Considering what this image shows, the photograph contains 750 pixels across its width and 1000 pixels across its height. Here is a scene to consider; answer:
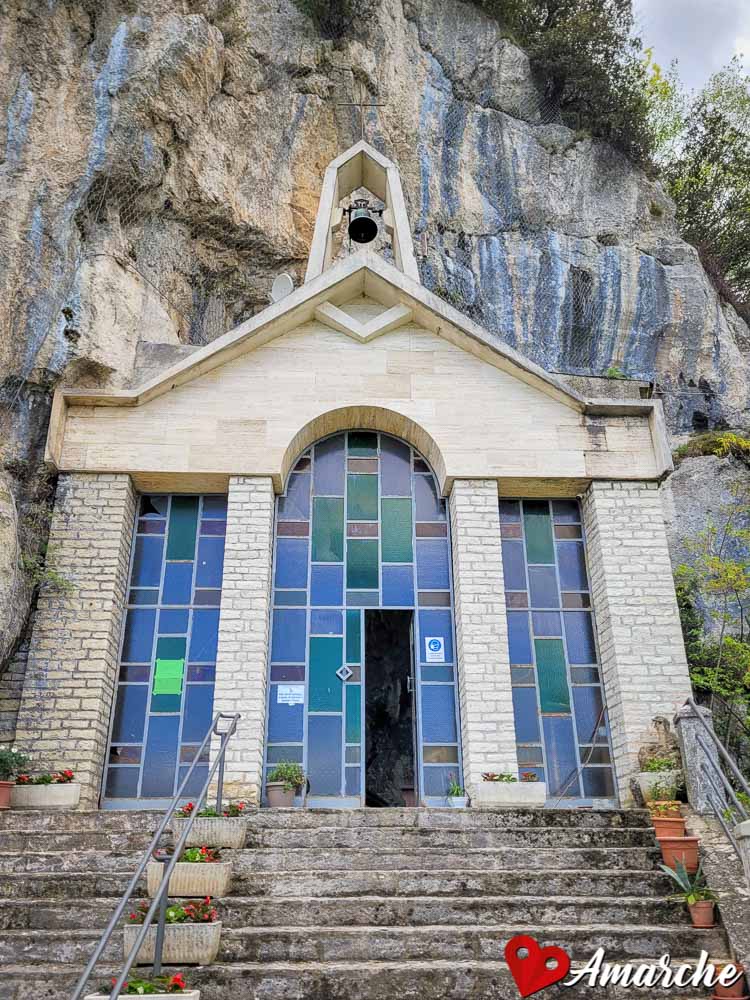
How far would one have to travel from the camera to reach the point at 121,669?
31.9ft

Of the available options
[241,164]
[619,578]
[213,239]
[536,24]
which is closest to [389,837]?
[619,578]

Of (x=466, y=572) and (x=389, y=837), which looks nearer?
(x=389, y=837)

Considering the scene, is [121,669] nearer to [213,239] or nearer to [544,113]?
[213,239]

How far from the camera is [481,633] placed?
31.6 feet

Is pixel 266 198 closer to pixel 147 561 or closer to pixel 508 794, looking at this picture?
pixel 147 561

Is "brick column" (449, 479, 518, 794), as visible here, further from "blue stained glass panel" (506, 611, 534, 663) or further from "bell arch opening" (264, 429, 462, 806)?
"blue stained glass panel" (506, 611, 534, 663)

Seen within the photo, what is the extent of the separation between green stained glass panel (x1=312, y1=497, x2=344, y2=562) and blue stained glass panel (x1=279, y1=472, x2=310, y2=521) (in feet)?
0.42

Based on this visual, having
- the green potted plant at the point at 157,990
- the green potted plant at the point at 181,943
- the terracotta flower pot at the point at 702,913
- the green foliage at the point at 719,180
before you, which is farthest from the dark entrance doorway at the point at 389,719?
the green foliage at the point at 719,180

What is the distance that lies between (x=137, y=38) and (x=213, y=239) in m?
3.24

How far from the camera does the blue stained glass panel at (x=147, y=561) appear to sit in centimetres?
1022

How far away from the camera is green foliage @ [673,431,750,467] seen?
529 inches

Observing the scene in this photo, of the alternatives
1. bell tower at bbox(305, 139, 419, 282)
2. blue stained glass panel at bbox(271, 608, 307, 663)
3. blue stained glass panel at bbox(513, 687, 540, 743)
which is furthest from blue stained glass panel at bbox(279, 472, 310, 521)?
blue stained glass panel at bbox(513, 687, 540, 743)

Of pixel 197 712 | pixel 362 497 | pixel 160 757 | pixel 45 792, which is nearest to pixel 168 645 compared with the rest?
pixel 197 712

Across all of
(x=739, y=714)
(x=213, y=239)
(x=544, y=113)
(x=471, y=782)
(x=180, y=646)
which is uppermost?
(x=544, y=113)
